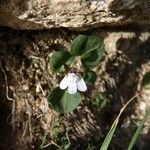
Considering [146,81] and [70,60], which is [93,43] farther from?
[146,81]

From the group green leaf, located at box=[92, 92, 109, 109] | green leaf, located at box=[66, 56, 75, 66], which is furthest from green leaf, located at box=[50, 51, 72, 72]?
green leaf, located at box=[92, 92, 109, 109]

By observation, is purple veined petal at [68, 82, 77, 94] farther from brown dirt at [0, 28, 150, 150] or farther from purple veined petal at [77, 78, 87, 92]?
brown dirt at [0, 28, 150, 150]

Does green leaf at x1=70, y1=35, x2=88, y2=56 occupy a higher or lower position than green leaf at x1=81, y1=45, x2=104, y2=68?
higher

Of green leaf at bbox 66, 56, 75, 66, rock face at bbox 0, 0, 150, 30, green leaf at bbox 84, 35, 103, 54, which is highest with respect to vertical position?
rock face at bbox 0, 0, 150, 30

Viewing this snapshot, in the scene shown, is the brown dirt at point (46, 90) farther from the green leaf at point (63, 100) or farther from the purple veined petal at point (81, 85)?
the purple veined petal at point (81, 85)

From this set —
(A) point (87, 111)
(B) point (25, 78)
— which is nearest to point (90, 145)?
(A) point (87, 111)

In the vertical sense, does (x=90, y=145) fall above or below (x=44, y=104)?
below

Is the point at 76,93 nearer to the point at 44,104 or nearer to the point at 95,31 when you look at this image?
the point at 44,104
